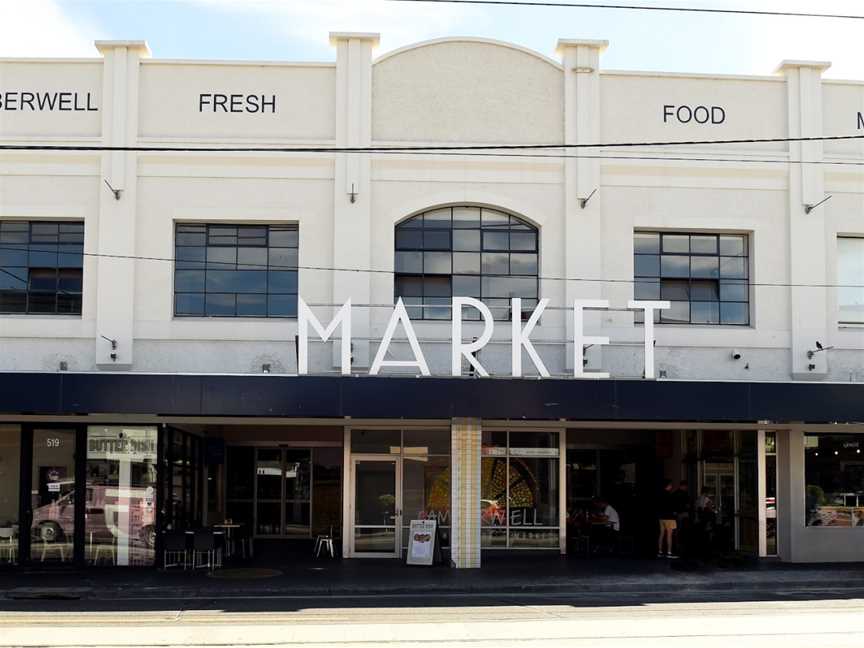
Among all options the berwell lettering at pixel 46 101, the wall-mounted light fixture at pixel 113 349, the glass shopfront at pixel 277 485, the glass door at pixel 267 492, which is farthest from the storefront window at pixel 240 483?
the berwell lettering at pixel 46 101

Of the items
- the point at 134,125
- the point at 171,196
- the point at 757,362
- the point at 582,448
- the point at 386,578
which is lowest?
the point at 386,578

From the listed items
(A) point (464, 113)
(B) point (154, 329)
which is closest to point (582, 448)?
(A) point (464, 113)

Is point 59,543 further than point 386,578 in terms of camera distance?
Yes

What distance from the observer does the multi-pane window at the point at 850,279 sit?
21766 millimetres

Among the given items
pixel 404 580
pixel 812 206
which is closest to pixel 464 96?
pixel 812 206

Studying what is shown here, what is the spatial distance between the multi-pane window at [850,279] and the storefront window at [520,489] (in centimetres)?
627

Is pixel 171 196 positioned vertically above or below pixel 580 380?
above

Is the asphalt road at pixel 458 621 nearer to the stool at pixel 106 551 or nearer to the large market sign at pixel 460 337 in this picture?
the stool at pixel 106 551

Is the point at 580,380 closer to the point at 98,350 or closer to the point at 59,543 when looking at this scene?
the point at 98,350

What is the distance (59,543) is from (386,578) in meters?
6.30

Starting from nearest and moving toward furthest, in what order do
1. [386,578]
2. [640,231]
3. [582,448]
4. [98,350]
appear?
1. [386,578]
2. [98,350]
3. [640,231]
4. [582,448]

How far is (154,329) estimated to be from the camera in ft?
67.8

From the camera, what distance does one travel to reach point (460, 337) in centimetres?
1923

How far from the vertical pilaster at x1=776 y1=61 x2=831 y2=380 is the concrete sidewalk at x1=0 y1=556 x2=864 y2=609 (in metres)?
4.14
